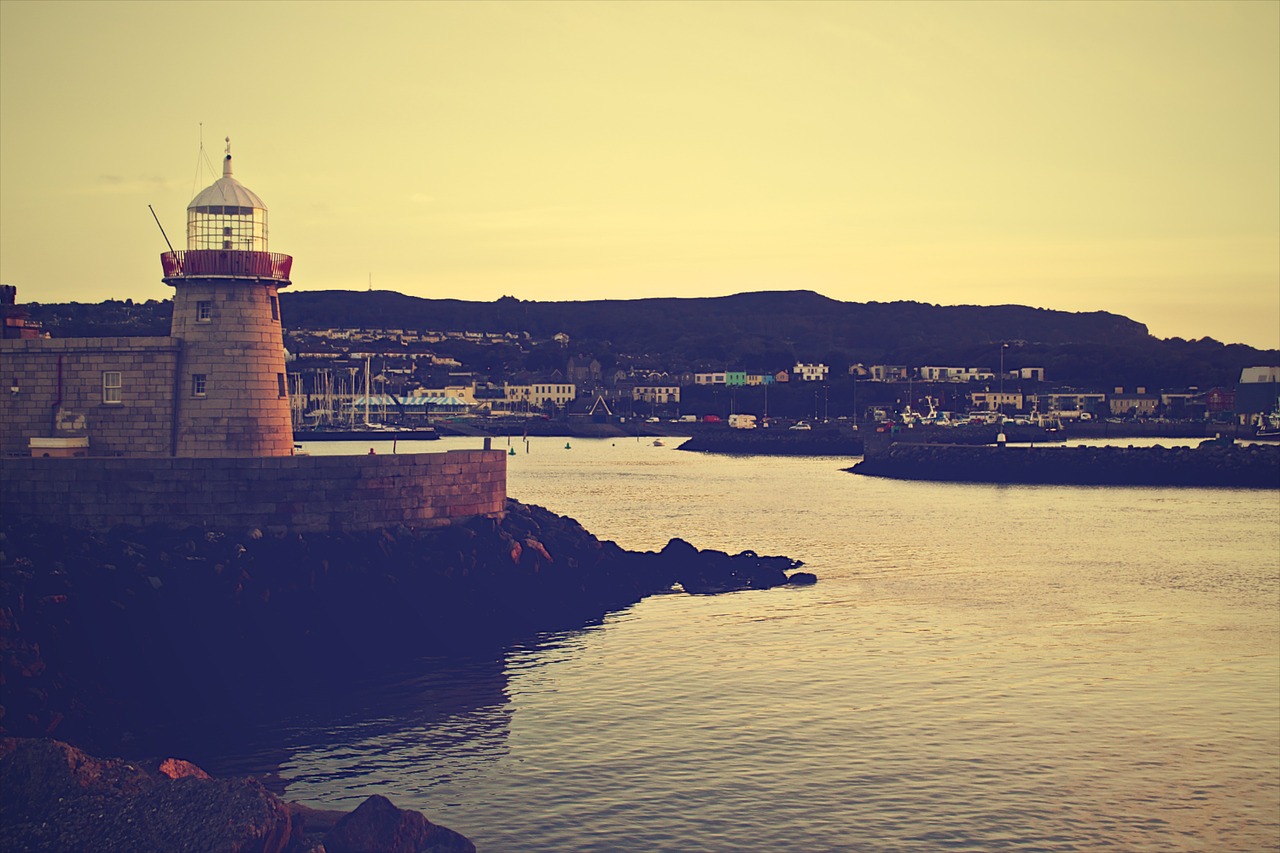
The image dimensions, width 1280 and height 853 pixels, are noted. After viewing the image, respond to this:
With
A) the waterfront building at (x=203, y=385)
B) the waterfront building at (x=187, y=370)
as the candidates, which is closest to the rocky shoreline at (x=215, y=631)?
the waterfront building at (x=203, y=385)

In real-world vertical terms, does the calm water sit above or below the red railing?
below

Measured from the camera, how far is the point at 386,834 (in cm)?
1477

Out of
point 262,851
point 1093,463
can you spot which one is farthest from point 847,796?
point 1093,463

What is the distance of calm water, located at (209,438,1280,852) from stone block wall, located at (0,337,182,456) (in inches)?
375

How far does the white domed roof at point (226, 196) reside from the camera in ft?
99.2

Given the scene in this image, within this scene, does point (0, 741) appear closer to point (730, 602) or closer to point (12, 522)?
point (12, 522)

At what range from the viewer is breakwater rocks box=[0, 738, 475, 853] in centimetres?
1388

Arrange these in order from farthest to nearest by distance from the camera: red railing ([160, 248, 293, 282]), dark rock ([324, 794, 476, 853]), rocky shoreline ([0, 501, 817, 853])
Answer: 1. red railing ([160, 248, 293, 282])
2. dark rock ([324, 794, 476, 853])
3. rocky shoreline ([0, 501, 817, 853])

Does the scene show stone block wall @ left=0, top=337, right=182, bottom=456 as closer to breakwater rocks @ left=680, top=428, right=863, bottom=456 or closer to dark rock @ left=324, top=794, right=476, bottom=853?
dark rock @ left=324, top=794, right=476, bottom=853

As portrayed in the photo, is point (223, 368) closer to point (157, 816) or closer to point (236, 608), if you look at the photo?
point (236, 608)

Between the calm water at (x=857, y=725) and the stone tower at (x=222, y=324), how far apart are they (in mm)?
8229

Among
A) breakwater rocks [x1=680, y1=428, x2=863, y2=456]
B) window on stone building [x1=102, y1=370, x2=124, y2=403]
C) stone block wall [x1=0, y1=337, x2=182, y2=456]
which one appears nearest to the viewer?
stone block wall [x1=0, y1=337, x2=182, y2=456]

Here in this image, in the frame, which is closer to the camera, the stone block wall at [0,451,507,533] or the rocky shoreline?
the rocky shoreline

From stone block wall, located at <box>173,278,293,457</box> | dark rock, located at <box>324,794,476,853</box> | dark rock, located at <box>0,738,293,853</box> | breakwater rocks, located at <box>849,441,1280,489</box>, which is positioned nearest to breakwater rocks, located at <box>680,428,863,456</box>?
breakwater rocks, located at <box>849,441,1280,489</box>
